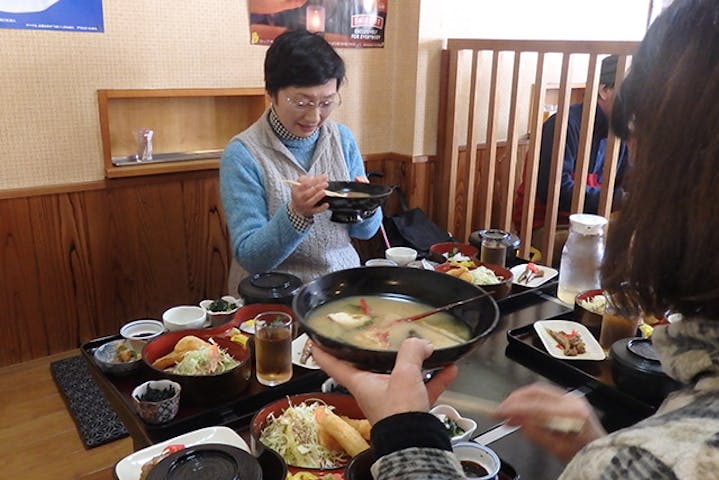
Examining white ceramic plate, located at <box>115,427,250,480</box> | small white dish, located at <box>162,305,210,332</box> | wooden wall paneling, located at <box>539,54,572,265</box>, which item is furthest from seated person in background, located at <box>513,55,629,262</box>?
white ceramic plate, located at <box>115,427,250,480</box>

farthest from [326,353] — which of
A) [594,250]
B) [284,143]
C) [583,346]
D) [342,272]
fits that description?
[284,143]

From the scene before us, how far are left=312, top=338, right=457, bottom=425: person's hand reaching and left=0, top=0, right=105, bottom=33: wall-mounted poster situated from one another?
207cm

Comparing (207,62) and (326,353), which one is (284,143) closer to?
(207,62)

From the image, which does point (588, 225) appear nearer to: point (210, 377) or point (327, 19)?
point (210, 377)

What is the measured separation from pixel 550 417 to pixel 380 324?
1.07 ft

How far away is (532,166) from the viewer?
9.87ft

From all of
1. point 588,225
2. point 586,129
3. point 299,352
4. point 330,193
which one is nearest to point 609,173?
point 586,129

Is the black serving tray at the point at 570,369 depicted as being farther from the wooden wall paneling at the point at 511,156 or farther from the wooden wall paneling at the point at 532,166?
the wooden wall paneling at the point at 511,156

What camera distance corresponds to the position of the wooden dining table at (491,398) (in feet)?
3.71

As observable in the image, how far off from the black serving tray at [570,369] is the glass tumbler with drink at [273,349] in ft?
1.83

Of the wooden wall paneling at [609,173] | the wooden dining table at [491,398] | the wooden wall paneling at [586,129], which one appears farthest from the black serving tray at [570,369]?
the wooden wall paneling at [586,129]

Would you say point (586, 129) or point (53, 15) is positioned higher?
point (53, 15)

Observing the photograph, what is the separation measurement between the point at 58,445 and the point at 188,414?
4.16 feet

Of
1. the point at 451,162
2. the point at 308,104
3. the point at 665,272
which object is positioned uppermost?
the point at 308,104
